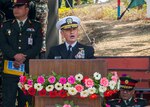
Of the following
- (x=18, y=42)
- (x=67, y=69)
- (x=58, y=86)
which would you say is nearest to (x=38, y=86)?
(x=58, y=86)

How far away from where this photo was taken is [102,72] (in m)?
3.50

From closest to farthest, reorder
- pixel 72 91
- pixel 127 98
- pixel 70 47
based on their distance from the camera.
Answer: pixel 72 91, pixel 70 47, pixel 127 98

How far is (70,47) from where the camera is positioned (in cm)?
425

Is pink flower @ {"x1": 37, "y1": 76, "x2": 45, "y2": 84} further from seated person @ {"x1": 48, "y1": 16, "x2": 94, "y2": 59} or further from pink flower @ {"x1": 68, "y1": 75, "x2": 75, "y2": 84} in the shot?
seated person @ {"x1": 48, "y1": 16, "x2": 94, "y2": 59}

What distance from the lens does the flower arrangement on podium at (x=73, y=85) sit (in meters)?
3.45

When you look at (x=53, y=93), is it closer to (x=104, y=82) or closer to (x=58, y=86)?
(x=58, y=86)

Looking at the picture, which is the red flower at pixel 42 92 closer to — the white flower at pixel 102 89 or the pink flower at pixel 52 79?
the pink flower at pixel 52 79

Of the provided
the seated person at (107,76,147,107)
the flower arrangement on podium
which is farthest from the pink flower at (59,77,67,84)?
the seated person at (107,76,147,107)

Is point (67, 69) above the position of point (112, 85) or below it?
above

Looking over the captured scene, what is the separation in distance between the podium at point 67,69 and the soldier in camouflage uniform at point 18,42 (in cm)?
136

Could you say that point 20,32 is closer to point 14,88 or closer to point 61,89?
point 14,88

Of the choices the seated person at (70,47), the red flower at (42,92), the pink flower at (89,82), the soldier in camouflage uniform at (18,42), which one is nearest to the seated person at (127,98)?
the seated person at (70,47)

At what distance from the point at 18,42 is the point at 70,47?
3.07ft

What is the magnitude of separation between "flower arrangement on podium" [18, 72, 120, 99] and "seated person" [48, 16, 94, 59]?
28.2 inches
